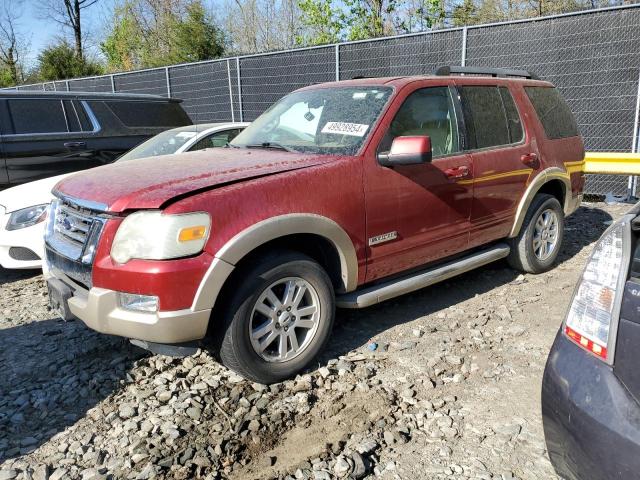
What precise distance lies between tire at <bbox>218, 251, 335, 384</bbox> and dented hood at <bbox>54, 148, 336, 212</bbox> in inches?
21.6

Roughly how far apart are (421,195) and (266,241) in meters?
1.33

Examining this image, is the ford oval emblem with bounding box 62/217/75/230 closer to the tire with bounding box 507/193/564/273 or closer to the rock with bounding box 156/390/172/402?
the rock with bounding box 156/390/172/402

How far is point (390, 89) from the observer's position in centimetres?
385

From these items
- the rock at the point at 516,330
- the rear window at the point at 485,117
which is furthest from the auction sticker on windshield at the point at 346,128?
the rock at the point at 516,330

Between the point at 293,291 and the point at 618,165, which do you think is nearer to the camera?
the point at 293,291

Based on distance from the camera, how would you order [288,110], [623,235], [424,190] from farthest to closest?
[288,110] < [424,190] < [623,235]

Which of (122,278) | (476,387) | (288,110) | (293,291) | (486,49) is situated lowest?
(476,387)

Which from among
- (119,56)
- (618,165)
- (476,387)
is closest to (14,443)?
(476,387)

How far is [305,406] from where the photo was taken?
303 centimetres

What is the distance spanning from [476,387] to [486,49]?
24.7ft

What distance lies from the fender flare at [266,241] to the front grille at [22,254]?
3160 millimetres

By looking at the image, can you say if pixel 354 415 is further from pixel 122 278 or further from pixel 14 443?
pixel 14 443

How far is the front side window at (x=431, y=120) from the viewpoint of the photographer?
3792 millimetres

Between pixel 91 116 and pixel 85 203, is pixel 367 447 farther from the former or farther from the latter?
pixel 91 116
